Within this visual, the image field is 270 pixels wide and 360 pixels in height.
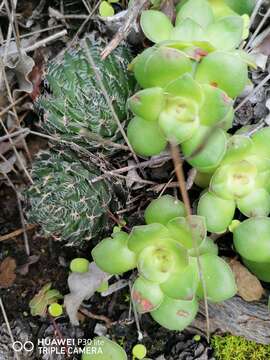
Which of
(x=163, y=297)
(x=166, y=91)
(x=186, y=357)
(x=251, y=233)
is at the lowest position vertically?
(x=186, y=357)

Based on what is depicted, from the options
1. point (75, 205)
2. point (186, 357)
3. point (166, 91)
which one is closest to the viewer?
point (166, 91)

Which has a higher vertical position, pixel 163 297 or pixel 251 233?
pixel 251 233

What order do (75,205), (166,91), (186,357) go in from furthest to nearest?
1. (186,357)
2. (75,205)
3. (166,91)

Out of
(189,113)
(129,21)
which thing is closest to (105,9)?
(129,21)

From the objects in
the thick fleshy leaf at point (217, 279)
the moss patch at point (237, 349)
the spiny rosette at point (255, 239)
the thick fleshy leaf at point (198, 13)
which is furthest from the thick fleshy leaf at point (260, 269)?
the thick fleshy leaf at point (198, 13)

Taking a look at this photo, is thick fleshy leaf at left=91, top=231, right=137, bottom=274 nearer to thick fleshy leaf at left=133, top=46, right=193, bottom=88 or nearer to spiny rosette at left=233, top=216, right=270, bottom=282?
spiny rosette at left=233, top=216, right=270, bottom=282

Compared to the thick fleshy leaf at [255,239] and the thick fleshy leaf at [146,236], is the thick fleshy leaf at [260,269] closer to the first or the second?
the thick fleshy leaf at [255,239]

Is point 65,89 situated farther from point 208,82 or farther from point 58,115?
point 208,82

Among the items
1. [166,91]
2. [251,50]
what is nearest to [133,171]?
[166,91]

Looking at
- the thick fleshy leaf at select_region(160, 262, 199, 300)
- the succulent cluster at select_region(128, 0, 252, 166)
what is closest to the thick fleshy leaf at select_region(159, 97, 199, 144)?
the succulent cluster at select_region(128, 0, 252, 166)
